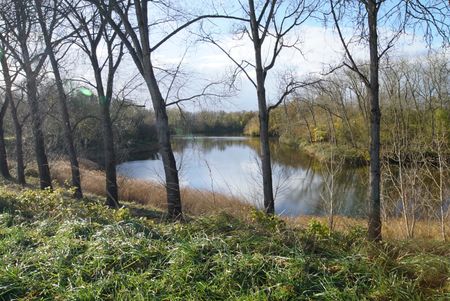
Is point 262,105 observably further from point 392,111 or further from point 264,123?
point 392,111

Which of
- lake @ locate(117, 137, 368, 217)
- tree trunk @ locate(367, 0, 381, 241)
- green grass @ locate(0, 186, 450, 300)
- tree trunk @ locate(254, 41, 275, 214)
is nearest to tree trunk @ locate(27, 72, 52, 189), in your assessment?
lake @ locate(117, 137, 368, 217)

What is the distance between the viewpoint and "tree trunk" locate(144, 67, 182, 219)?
870 cm

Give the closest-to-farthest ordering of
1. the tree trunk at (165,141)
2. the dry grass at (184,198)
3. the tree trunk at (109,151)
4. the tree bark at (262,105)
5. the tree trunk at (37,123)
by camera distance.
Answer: the tree trunk at (165,141) < the tree bark at (262,105) < the dry grass at (184,198) < the tree trunk at (109,151) < the tree trunk at (37,123)

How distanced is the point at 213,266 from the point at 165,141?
582 cm

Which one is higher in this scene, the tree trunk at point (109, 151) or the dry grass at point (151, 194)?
the tree trunk at point (109, 151)

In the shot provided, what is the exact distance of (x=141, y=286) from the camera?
318cm

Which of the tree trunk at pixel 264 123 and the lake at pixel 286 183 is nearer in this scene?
the tree trunk at pixel 264 123

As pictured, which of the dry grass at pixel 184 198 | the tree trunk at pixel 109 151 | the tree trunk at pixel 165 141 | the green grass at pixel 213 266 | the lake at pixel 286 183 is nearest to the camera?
the green grass at pixel 213 266

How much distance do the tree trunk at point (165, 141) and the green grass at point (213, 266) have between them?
4.57 meters

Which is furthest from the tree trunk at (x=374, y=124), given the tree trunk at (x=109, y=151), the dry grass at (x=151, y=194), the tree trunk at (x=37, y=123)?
the tree trunk at (x=37, y=123)

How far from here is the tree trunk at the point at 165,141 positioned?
870 centimetres

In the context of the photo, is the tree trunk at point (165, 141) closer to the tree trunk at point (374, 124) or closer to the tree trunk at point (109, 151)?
the tree trunk at point (109, 151)

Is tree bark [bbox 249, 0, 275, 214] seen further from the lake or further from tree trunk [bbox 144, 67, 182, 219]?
tree trunk [bbox 144, 67, 182, 219]

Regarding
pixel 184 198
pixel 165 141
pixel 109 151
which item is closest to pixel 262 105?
pixel 165 141
